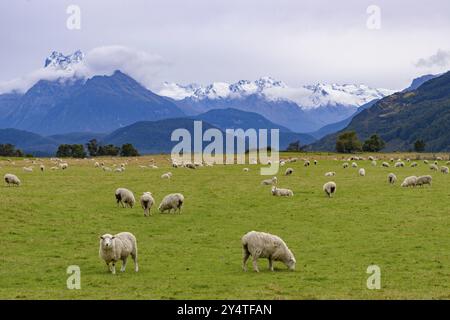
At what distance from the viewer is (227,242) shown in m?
29.2

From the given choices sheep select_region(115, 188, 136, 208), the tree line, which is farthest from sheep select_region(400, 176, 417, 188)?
the tree line

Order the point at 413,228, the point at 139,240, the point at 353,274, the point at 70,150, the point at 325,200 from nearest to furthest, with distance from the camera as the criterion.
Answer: the point at 353,274
the point at 139,240
the point at 413,228
the point at 325,200
the point at 70,150

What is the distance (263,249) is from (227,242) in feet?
23.9

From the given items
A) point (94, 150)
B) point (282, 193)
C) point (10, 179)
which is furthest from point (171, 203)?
point (94, 150)

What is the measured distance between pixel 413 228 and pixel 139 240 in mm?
16419

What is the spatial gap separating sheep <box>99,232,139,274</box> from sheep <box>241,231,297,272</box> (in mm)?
4733

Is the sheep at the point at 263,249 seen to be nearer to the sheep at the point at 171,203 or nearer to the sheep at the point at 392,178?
the sheep at the point at 171,203

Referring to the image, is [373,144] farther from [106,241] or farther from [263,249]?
[106,241]

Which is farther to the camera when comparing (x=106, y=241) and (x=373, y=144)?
(x=373, y=144)

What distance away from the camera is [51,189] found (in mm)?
50656

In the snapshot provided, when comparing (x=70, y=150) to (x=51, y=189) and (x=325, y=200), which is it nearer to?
(x=51, y=189)

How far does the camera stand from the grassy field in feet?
62.9
